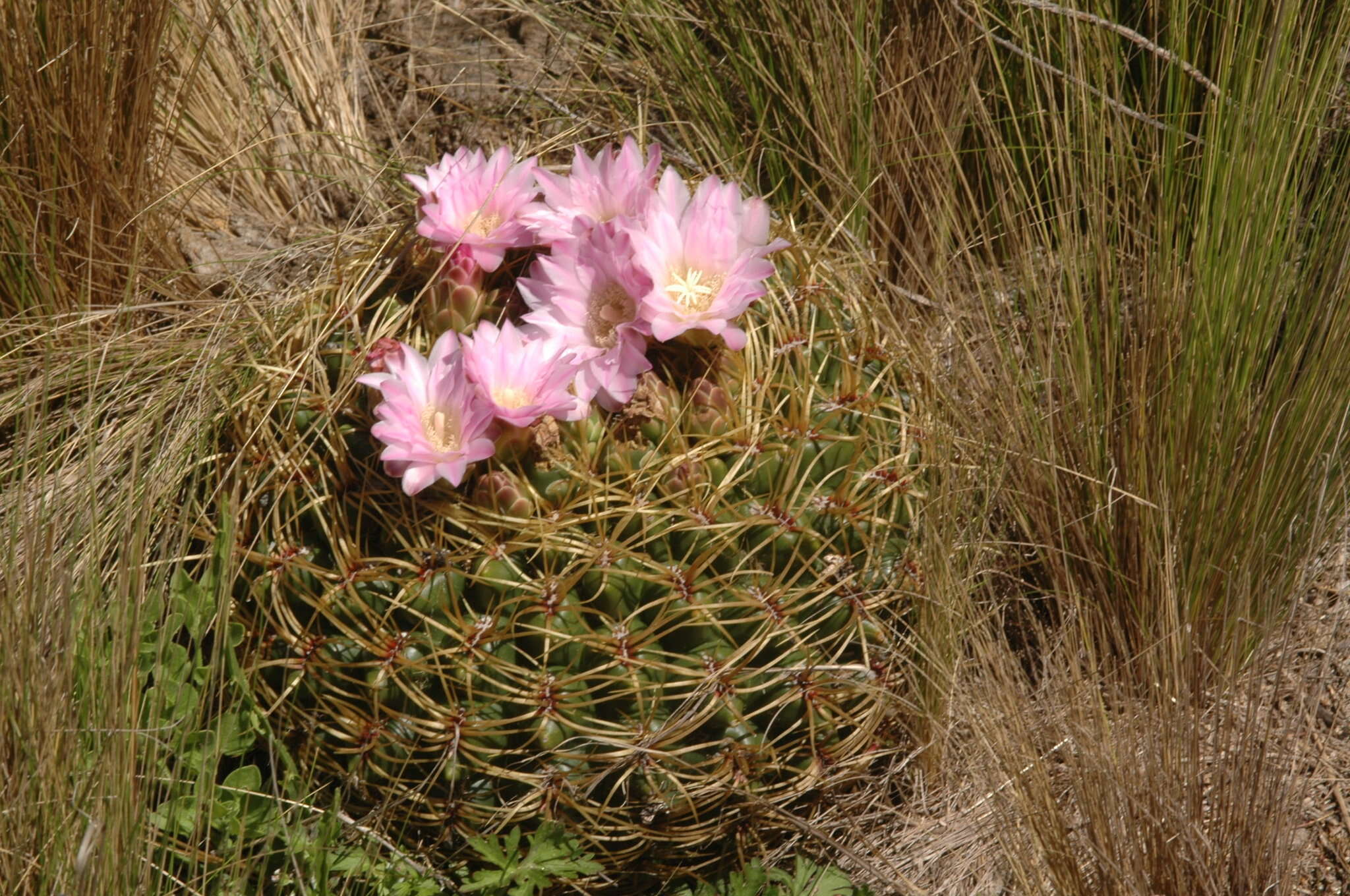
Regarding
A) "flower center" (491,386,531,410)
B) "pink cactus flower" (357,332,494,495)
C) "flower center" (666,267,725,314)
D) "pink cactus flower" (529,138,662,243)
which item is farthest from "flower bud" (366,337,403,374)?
"flower center" (666,267,725,314)

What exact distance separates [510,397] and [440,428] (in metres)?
0.10

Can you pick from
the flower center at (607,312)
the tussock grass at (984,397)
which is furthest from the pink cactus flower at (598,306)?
the tussock grass at (984,397)

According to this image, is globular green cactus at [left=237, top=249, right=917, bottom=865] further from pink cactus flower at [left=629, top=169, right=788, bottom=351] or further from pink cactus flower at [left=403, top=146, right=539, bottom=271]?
pink cactus flower at [left=403, top=146, right=539, bottom=271]

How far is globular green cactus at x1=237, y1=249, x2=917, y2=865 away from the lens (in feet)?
5.06

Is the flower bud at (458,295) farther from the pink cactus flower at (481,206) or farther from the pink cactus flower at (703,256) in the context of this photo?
the pink cactus flower at (703,256)

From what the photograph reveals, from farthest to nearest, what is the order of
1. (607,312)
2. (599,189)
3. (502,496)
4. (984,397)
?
(984,397) → (599,189) → (607,312) → (502,496)

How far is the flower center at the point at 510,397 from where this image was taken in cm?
154

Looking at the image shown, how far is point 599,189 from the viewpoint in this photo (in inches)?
68.7

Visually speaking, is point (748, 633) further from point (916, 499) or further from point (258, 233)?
point (258, 233)

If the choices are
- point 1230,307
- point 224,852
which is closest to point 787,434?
point 1230,307

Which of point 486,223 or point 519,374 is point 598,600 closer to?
point 519,374

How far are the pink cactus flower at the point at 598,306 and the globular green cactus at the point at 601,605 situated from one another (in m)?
0.05

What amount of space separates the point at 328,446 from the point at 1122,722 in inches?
44.0

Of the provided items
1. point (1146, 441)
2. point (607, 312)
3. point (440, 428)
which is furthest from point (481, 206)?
point (1146, 441)
